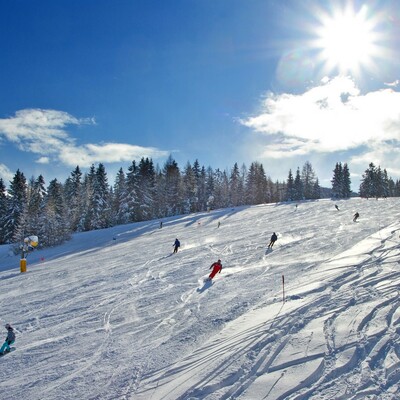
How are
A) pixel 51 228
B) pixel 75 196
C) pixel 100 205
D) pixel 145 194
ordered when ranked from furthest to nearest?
pixel 75 196
pixel 145 194
pixel 100 205
pixel 51 228

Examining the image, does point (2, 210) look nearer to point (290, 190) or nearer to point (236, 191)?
point (236, 191)

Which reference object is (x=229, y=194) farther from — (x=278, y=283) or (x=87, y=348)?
(x=87, y=348)

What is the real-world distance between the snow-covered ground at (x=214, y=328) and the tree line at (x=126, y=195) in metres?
27.6

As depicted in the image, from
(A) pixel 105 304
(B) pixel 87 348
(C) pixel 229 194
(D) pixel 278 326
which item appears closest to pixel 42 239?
(A) pixel 105 304

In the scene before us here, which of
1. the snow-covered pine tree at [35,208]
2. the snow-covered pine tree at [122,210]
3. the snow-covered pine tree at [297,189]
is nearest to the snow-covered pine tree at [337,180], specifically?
the snow-covered pine tree at [297,189]

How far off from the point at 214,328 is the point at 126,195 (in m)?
51.0

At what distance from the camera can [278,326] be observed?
31.2 ft

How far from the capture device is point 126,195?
58938mm

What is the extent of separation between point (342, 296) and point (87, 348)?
9.02m

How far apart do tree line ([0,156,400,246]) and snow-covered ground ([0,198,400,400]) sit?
90.4 ft

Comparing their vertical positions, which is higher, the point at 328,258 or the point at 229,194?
the point at 229,194

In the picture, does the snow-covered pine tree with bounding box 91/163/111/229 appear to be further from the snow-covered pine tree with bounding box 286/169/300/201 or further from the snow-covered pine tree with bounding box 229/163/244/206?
the snow-covered pine tree with bounding box 286/169/300/201

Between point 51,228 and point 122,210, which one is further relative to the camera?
point 122,210

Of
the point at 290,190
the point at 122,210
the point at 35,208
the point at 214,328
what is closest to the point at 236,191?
the point at 290,190
